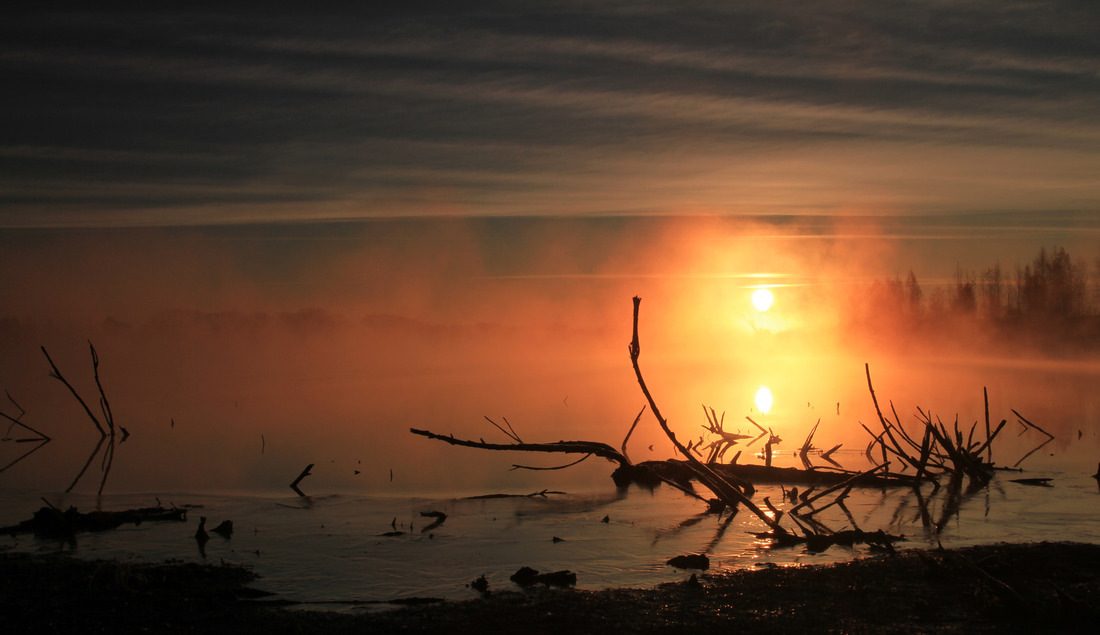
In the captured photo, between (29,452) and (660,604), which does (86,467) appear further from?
(660,604)

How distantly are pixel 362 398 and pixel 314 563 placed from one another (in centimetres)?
3949

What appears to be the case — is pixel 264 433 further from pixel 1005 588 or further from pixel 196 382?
pixel 196 382

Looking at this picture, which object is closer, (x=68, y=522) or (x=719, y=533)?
(x=68, y=522)

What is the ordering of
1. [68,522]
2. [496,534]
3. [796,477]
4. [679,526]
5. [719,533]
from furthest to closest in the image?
[796,477]
[679,526]
[496,534]
[719,533]
[68,522]

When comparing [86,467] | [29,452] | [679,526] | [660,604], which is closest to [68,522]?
[660,604]

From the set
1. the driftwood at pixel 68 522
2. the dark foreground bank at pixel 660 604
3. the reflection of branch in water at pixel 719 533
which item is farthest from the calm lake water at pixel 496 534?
the dark foreground bank at pixel 660 604

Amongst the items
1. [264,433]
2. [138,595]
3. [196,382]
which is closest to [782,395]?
[264,433]

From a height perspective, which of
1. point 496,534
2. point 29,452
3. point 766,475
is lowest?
point 496,534

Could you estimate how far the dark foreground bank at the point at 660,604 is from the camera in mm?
7617

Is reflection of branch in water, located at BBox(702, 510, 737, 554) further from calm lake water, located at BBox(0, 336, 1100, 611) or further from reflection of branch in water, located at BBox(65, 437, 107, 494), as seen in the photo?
reflection of branch in water, located at BBox(65, 437, 107, 494)

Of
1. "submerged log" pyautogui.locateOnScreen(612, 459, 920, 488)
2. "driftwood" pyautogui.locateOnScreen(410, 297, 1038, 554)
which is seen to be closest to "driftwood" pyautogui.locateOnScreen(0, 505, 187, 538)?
"driftwood" pyautogui.locateOnScreen(410, 297, 1038, 554)

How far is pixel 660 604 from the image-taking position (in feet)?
27.2

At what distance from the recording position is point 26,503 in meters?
15.4

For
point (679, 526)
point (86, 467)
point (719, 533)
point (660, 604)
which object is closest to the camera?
point (660, 604)
